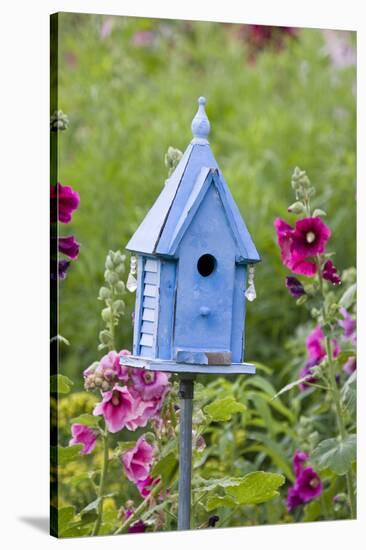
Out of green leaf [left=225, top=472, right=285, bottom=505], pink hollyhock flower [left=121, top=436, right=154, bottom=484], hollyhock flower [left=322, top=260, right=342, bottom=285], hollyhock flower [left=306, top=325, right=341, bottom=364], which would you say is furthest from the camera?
hollyhock flower [left=306, top=325, right=341, bottom=364]

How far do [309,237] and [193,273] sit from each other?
0.65 metres

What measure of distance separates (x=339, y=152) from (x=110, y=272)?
2.65 m

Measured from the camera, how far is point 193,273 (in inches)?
149

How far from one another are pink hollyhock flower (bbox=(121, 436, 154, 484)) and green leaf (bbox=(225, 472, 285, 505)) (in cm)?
25

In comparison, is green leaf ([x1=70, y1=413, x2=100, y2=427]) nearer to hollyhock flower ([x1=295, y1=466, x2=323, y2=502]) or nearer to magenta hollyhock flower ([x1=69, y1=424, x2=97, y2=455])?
magenta hollyhock flower ([x1=69, y1=424, x2=97, y2=455])

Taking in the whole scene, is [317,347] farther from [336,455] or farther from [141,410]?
[141,410]

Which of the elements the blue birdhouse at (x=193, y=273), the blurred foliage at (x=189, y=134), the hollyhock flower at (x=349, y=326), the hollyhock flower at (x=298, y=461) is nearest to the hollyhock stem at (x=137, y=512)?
the blue birdhouse at (x=193, y=273)

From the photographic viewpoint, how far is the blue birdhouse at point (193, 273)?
3764 mm

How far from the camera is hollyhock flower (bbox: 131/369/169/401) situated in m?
4.11

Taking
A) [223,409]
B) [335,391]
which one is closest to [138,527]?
[223,409]

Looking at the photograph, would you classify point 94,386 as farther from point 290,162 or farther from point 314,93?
point 314,93

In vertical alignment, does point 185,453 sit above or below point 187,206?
below

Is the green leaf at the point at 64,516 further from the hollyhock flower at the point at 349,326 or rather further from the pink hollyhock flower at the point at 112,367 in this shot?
the hollyhock flower at the point at 349,326

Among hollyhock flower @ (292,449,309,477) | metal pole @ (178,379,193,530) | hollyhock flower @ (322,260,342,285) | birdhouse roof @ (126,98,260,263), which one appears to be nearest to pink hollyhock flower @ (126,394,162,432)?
metal pole @ (178,379,193,530)
